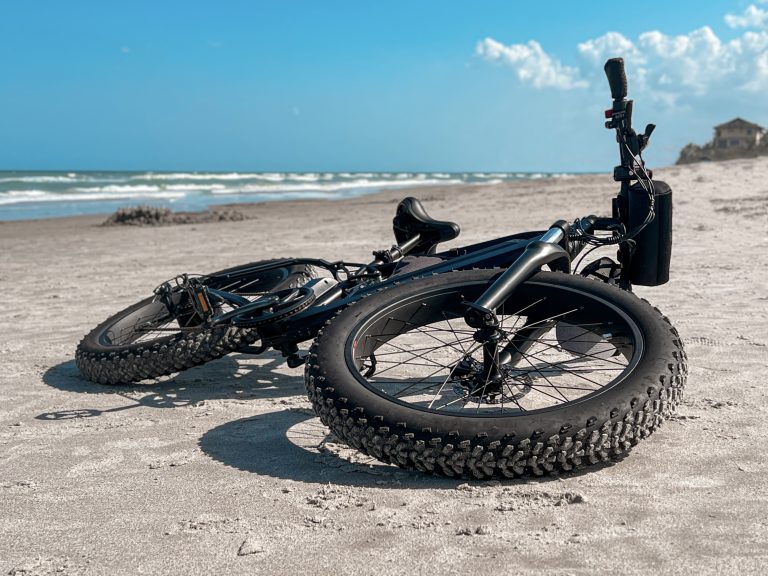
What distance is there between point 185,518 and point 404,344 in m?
2.77

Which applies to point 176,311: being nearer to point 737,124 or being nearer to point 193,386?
point 193,386

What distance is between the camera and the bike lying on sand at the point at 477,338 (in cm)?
285

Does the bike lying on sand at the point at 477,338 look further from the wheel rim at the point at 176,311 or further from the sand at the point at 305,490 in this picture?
the sand at the point at 305,490

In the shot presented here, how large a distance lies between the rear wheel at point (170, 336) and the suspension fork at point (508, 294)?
1.48 meters

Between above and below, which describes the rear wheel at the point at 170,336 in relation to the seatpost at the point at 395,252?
below

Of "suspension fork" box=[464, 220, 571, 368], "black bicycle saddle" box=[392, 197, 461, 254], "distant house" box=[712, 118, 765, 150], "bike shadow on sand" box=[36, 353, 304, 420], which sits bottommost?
"bike shadow on sand" box=[36, 353, 304, 420]

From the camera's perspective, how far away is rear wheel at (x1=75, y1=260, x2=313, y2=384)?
4402mm

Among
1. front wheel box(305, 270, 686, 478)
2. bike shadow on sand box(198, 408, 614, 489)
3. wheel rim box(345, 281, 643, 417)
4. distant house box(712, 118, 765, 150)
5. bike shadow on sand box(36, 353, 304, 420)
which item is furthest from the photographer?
distant house box(712, 118, 765, 150)

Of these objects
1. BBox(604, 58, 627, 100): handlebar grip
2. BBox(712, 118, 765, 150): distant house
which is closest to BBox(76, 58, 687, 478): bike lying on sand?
BBox(604, 58, 627, 100): handlebar grip

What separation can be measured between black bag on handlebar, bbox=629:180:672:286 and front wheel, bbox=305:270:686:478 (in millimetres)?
501

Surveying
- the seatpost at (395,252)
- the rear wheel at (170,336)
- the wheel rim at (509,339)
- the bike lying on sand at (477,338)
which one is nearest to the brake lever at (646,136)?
the bike lying on sand at (477,338)

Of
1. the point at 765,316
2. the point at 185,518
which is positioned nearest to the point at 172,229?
the point at 765,316

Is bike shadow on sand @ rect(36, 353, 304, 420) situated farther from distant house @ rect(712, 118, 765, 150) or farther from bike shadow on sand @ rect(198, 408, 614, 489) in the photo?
distant house @ rect(712, 118, 765, 150)

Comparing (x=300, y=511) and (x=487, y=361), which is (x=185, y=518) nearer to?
(x=300, y=511)
